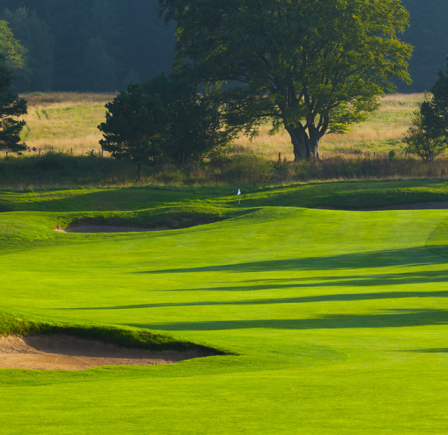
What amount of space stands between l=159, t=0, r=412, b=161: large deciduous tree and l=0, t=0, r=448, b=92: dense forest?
6893 centimetres

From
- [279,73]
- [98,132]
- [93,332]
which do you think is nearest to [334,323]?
[93,332]

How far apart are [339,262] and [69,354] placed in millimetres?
10879

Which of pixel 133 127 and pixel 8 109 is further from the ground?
pixel 8 109

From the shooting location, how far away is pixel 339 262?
1853cm

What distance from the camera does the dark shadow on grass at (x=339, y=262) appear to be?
699 inches

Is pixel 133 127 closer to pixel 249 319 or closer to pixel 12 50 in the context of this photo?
pixel 249 319

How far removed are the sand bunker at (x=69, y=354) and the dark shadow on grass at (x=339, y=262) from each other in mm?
8297

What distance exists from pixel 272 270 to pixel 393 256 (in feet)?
14.1

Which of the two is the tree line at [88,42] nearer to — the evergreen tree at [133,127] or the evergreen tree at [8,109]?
the evergreen tree at [8,109]

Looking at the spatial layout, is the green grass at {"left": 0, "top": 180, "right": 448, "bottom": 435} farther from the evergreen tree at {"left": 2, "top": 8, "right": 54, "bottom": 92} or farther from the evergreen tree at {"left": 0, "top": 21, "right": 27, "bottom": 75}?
the evergreen tree at {"left": 2, "top": 8, "right": 54, "bottom": 92}

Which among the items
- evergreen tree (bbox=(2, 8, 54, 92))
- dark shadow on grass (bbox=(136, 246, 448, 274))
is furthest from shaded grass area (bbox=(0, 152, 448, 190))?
evergreen tree (bbox=(2, 8, 54, 92))

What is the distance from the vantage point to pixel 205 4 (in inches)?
2024

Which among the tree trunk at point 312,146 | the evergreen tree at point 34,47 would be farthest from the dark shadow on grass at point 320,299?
the evergreen tree at point 34,47

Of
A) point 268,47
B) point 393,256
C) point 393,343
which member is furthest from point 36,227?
point 268,47
